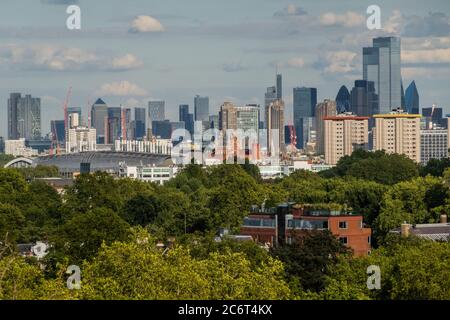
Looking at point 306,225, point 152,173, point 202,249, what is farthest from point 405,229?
point 152,173

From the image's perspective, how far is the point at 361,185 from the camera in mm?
81750

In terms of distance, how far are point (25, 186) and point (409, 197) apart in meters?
31.5

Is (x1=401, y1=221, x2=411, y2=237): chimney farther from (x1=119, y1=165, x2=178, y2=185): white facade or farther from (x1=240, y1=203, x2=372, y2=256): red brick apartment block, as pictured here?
(x1=119, y1=165, x2=178, y2=185): white facade

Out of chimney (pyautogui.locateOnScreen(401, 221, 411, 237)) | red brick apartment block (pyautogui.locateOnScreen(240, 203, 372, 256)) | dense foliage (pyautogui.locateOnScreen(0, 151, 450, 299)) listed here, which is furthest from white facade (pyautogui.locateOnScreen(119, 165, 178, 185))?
red brick apartment block (pyautogui.locateOnScreen(240, 203, 372, 256))

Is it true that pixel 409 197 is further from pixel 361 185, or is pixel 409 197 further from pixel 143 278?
pixel 143 278

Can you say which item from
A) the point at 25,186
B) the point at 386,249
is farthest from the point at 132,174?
the point at 386,249

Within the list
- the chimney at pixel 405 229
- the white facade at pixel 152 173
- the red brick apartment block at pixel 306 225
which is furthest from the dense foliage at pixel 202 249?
the white facade at pixel 152 173

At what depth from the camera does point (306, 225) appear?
59.2 m

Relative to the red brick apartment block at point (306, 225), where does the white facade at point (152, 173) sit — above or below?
below

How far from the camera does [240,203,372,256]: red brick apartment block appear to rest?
58.7 metres

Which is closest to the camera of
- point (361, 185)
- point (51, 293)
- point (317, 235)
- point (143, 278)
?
point (51, 293)

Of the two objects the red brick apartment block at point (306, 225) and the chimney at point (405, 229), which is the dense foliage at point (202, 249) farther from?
the red brick apartment block at point (306, 225)

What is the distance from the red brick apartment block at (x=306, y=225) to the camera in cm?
5872

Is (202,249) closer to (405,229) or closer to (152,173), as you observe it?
(405,229)
